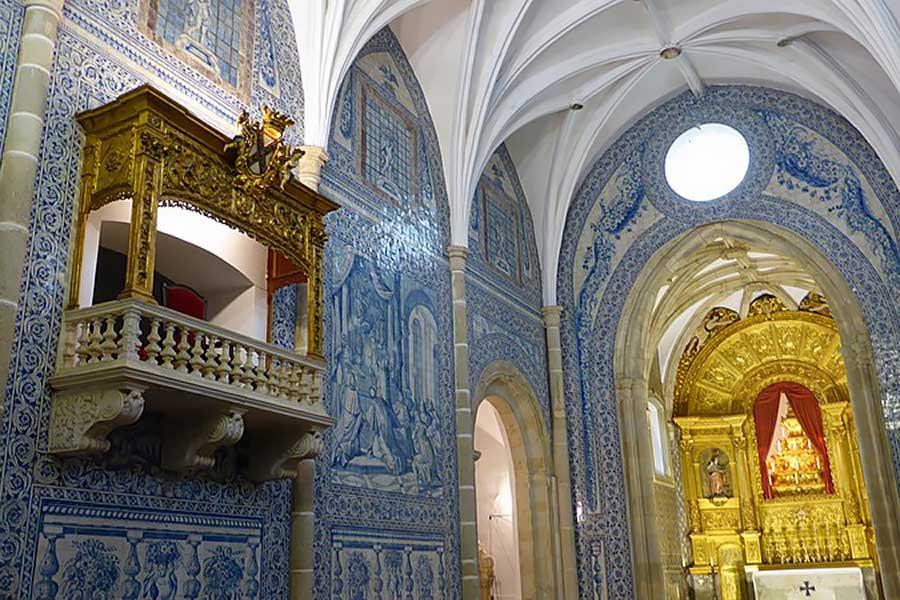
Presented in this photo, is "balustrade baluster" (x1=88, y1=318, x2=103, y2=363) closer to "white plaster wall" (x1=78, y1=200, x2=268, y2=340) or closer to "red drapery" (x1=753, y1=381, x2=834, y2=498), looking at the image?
"white plaster wall" (x1=78, y1=200, x2=268, y2=340)

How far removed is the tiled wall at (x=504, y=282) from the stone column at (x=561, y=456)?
127mm

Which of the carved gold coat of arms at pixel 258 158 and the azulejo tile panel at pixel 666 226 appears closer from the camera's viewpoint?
the carved gold coat of arms at pixel 258 158

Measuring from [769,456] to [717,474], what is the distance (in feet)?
4.74

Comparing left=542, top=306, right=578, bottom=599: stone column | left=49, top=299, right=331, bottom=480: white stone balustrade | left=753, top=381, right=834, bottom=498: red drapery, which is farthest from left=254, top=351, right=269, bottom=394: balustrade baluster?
left=753, top=381, right=834, bottom=498: red drapery

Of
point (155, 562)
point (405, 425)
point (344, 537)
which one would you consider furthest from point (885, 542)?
point (155, 562)

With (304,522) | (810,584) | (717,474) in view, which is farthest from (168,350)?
(810,584)

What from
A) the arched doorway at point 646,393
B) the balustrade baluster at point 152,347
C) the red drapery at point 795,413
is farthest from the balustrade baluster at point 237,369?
the red drapery at point 795,413

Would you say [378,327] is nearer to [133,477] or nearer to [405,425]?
[405,425]

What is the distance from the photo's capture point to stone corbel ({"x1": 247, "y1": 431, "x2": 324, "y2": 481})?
7.59 metres

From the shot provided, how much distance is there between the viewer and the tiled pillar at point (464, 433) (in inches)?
419

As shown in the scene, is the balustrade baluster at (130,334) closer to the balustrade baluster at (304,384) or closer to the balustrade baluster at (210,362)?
the balustrade baluster at (210,362)

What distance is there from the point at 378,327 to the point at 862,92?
7.90 metres

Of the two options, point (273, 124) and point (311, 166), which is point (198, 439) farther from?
point (311, 166)

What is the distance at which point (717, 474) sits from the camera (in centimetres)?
2350
